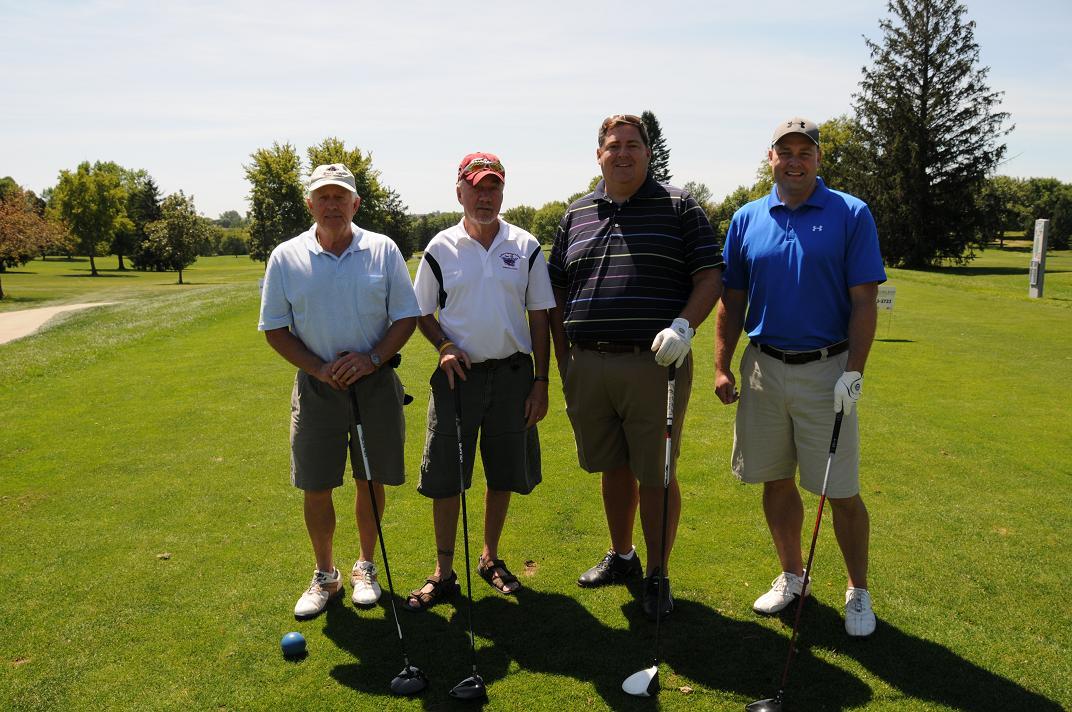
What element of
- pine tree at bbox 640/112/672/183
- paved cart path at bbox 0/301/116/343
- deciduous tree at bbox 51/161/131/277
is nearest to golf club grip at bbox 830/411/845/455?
paved cart path at bbox 0/301/116/343

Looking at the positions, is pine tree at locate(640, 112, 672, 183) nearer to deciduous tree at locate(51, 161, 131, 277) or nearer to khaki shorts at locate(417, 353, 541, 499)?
deciduous tree at locate(51, 161, 131, 277)

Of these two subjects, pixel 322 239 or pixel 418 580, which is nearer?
pixel 322 239

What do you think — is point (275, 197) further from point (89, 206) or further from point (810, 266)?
point (810, 266)

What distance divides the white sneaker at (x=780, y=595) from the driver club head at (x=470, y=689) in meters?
1.53

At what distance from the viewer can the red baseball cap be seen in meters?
3.84

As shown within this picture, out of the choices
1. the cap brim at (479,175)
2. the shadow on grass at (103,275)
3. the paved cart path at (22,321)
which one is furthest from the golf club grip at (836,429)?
the shadow on grass at (103,275)

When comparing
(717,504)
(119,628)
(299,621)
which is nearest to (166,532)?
(119,628)

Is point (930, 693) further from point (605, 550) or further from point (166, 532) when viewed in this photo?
point (166, 532)

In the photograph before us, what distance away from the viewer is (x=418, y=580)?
4.26 meters

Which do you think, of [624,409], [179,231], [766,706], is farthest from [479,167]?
[179,231]

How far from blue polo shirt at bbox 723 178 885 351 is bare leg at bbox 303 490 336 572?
8.09 feet

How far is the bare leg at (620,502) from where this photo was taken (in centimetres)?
421

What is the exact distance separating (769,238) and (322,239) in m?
2.25

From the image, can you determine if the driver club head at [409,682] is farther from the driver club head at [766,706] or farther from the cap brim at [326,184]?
the cap brim at [326,184]
